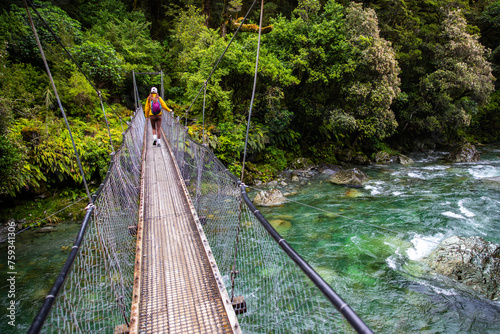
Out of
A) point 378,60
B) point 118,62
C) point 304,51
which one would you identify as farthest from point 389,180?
point 118,62

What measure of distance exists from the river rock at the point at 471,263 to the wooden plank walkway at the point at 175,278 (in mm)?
3580

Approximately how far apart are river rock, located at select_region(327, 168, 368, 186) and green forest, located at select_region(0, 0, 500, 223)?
159 cm

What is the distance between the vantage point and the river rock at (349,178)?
7742 millimetres

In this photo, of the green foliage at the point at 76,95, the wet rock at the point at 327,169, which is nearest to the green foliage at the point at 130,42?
the green foliage at the point at 76,95

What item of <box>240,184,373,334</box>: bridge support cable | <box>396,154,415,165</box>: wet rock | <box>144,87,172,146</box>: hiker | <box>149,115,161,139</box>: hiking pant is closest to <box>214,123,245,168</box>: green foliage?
<box>149,115,161,139</box>: hiking pant

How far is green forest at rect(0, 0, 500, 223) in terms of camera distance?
5.67 m

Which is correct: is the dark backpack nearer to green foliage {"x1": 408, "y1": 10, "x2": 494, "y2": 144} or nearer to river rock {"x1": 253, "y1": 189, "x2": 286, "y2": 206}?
river rock {"x1": 253, "y1": 189, "x2": 286, "y2": 206}

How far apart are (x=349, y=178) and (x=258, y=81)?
409 cm

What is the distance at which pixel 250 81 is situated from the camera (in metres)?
8.51

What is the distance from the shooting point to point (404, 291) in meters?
3.51

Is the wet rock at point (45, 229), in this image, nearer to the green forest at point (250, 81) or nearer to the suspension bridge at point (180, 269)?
the green forest at point (250, 81)

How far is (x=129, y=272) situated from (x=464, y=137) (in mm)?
16583

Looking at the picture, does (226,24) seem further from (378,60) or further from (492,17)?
(492,17)

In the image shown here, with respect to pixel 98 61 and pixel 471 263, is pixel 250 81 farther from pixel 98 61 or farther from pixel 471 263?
pixel 471 263
